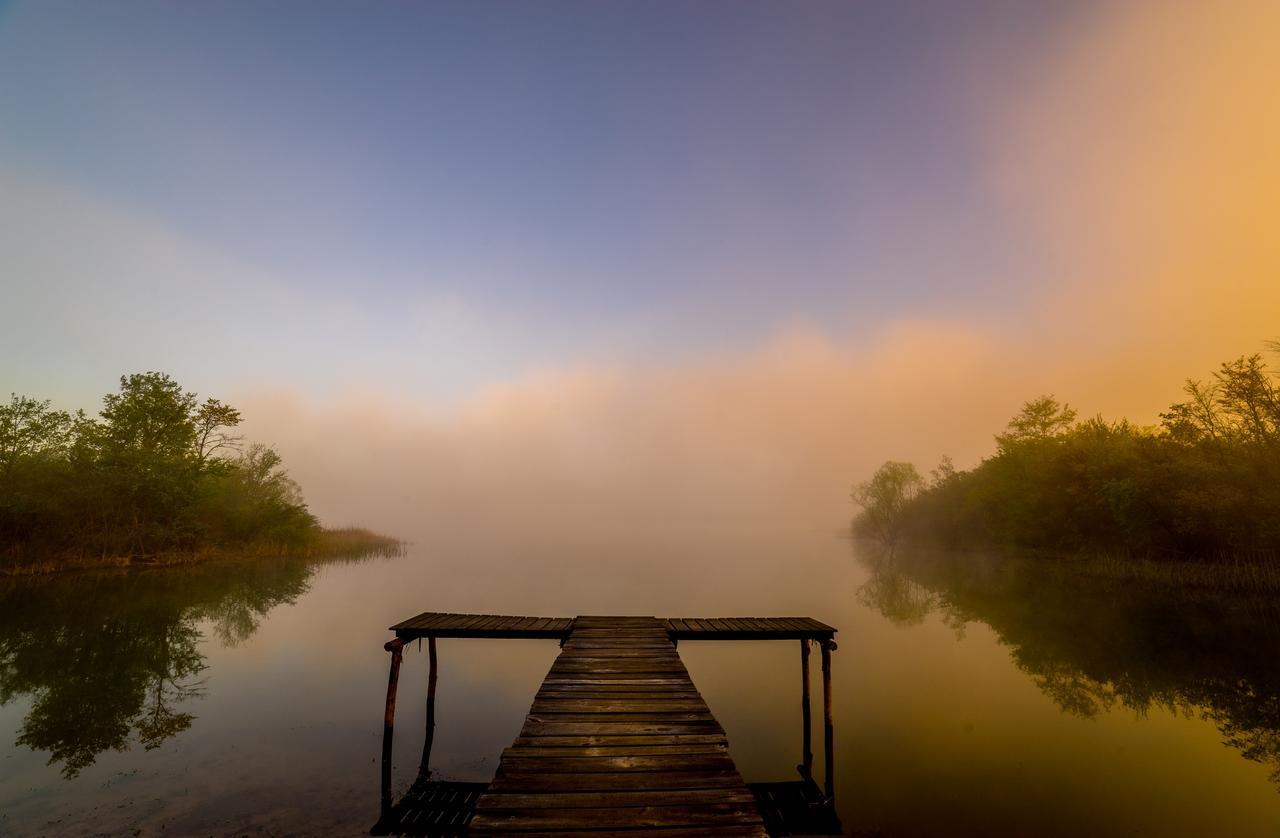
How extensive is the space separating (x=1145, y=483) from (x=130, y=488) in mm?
68483

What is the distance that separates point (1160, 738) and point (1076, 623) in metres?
14.2

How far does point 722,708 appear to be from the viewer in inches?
536

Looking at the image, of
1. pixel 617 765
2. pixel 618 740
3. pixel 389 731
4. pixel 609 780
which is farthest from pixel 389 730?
pixel 609 780

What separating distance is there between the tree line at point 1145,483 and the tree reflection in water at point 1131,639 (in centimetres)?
423

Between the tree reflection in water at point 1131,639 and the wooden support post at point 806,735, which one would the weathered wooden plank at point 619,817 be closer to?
the wooden support post at point 806,735

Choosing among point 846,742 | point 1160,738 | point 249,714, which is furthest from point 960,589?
point 249,714

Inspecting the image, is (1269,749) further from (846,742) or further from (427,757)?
(427,757)

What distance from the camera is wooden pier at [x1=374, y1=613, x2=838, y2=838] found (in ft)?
14.6

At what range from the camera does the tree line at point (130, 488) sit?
104ft

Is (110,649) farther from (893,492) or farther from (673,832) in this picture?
(893,492)

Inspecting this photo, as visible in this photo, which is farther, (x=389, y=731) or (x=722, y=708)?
(x=722, y=708)

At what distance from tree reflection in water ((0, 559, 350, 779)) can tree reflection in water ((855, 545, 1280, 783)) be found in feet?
73.0

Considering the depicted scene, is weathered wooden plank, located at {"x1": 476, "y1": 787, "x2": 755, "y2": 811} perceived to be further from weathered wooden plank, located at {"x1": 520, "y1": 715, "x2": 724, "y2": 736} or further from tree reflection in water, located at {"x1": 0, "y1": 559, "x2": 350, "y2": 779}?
tree reflection in water, located at {"x1": 0, "y1": 559, "x2": 350, "y2": 779}

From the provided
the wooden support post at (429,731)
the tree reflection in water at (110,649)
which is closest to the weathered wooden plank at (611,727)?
the wooden support post at (429,731)
